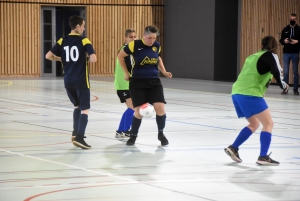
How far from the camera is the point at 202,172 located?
842 centimetres

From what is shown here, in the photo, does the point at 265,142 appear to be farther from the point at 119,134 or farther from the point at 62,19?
the point at 62,19

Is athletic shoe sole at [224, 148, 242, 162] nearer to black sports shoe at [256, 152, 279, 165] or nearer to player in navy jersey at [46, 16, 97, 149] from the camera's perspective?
black sports shoe at [256, 152, 279, 165]

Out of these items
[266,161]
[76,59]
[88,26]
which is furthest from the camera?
[88,26]

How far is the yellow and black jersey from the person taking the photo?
10.7m

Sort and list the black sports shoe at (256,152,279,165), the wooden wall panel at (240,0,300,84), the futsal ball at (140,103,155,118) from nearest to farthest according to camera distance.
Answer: the black sports shoe at (256,152,279,165), the futsal ball at (140,103,155,118), the wooden wall panel at (240,0,300,84)

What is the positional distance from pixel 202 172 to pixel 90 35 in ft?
75.5

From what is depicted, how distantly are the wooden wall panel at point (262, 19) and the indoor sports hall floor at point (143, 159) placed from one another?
8.94 metres

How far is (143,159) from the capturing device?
9.41 m

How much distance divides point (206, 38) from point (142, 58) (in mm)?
18493

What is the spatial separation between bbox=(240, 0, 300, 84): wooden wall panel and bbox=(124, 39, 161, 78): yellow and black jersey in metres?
14.9

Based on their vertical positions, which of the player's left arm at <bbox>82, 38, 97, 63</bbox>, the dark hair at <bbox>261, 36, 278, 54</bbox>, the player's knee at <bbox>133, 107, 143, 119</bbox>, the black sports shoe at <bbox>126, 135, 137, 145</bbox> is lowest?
the black sports shoe at <bbox>126, 135, 137, 145</bbox>

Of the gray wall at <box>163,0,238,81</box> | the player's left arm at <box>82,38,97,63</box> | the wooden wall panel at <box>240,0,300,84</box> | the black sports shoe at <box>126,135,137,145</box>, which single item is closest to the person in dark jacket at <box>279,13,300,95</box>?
the wooden wall panel at <box>240,0,300,84</box>

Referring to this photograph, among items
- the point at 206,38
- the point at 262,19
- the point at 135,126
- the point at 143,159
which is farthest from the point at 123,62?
the point at 206,38

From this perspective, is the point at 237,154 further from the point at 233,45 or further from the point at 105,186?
the point at 233,45
